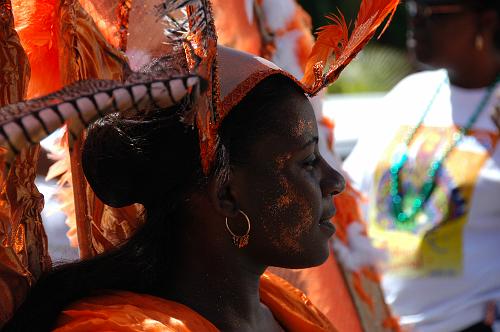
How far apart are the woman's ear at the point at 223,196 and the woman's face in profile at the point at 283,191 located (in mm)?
15

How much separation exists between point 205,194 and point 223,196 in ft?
0.13

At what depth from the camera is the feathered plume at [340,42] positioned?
6.71ft

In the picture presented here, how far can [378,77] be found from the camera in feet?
36.0

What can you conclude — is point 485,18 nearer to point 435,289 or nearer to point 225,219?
point 435,289

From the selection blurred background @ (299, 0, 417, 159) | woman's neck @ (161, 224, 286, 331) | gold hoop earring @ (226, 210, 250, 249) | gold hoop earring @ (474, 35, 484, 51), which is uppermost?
gold hoop earring @ (226, 210, 250, 249)

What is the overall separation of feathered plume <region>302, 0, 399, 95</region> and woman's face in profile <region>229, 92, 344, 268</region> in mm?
103

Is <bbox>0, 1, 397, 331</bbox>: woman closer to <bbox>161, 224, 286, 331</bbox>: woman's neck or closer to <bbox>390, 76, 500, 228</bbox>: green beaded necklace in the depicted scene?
<bbox>161, 224, 286, 331</bbox>: woman's neck

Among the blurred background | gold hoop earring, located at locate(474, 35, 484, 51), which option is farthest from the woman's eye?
the blurred background

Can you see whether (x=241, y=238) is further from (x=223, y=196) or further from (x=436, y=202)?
(x=436, y=202)

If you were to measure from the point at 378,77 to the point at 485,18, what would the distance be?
680 cm

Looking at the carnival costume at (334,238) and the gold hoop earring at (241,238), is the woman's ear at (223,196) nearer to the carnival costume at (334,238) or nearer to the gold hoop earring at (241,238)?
the gold hoop earring at (241,238)

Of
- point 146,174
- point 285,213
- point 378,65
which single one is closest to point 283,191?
point 285,213

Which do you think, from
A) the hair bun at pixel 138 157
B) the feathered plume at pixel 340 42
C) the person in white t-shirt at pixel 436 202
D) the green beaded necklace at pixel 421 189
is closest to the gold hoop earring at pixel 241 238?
the hair bun at pixel 138 157

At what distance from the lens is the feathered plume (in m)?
2.04
